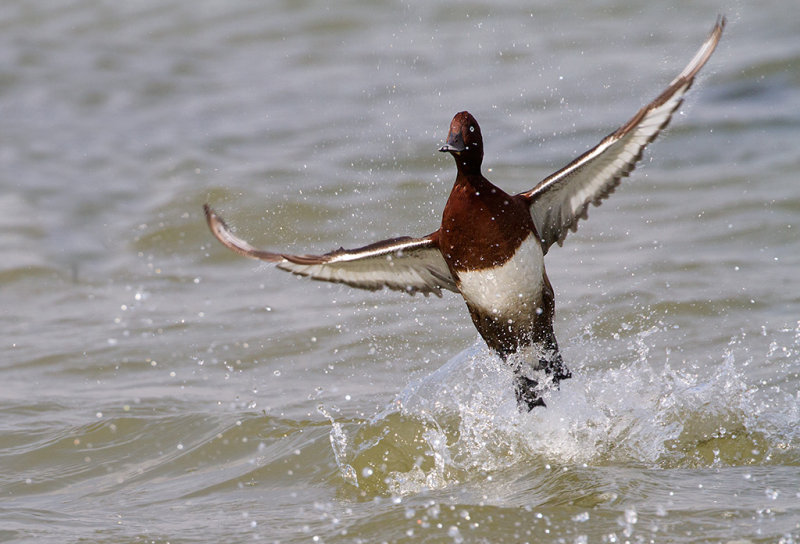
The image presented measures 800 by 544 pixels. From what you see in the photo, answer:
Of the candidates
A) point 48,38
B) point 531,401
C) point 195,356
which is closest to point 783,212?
point 531,401

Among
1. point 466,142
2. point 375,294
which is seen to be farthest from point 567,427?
point 375,294

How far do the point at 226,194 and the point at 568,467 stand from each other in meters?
5.22

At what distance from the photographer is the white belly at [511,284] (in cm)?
432

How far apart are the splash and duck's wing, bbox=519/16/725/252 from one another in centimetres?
72

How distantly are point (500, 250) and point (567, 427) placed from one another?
0.89 meters

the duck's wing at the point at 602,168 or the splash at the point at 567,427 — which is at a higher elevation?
the duck's wing at the point at 602,168

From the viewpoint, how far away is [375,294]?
676 centimetres

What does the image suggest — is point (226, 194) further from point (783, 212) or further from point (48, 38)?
point (48, 38)

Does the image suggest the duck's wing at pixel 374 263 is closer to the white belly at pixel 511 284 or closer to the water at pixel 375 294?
the white belly at pixel 511 284

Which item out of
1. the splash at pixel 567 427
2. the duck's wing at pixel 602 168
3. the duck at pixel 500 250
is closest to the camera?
the duck's wing at pixel 602 168

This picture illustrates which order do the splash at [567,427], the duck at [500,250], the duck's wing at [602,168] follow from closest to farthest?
the duck's wing at [602,168], the duck at [500,250], the splash at [567,427]

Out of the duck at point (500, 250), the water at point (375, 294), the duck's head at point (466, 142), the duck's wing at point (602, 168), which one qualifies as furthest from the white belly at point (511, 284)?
the water at point (375, 294)

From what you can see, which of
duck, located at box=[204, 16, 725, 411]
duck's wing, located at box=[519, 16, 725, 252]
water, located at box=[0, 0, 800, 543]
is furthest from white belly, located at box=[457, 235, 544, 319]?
water, located at box=[0, 0, 800, 543]

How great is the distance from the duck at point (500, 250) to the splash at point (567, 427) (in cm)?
20
